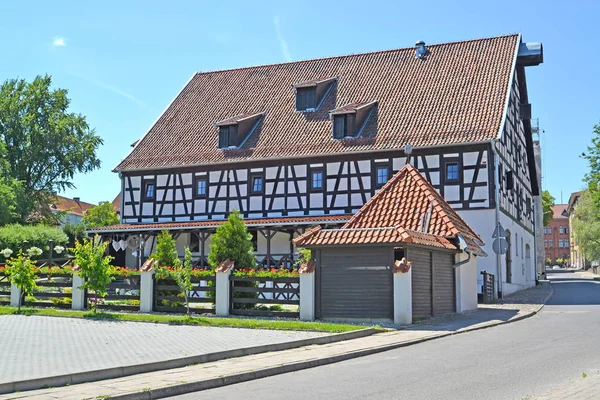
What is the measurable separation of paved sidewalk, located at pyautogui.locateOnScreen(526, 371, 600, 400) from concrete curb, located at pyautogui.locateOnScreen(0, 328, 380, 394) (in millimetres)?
5605

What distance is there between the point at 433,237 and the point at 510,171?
16320 mm

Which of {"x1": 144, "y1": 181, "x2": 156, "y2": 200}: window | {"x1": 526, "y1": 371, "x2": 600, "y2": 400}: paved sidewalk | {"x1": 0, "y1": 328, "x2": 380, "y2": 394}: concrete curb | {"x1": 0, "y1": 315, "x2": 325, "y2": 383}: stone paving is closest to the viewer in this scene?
{"x1": 526, "y1": 371, "x2": 600, "y2": 400}: paved sidewalk

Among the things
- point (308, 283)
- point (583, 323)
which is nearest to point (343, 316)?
point (308, 283)

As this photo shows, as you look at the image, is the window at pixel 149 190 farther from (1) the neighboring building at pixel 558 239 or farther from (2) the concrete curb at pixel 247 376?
(1) the neighboring building at pixel 558 239

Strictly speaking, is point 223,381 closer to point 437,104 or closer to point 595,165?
point 437,104

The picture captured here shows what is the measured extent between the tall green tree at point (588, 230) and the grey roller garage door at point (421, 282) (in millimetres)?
54732

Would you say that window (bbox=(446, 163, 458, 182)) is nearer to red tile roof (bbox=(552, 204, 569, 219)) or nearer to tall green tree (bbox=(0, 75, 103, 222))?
tall green tree (bbox=(0, 75, 103, 222))

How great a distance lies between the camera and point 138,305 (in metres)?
23.4

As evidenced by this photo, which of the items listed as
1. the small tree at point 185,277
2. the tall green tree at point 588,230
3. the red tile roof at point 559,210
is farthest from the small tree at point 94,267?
the red tile roof at point 559,210

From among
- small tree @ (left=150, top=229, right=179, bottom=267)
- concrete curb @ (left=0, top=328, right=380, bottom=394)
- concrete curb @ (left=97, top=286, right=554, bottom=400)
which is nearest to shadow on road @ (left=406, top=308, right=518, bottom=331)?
concrete curb @ (left=97, top=286, right=554, bottom=400)

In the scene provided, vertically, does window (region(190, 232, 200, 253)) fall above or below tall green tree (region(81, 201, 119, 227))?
below

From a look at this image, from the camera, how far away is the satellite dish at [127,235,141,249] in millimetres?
38219

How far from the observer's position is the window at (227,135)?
124 feet

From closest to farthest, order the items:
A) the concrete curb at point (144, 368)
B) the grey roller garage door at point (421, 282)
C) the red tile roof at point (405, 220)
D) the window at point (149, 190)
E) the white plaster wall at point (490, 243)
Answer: the concrete curb at point (144, 368) < the grey roller garage door at point (421, 282) < the red tile roof at point (405, 220) < the white plaster wall at point (490, 243) < the window at point (149, 190)
